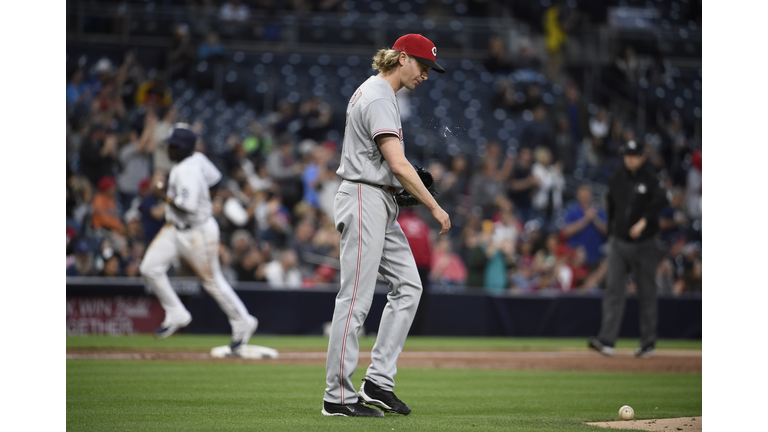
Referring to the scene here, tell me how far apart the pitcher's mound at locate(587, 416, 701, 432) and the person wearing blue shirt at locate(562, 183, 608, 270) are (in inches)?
440

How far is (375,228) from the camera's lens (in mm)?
5363

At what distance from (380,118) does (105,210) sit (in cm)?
1030

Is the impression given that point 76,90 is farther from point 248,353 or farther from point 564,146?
point 564,146

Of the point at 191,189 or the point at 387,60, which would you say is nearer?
the point at 387,60

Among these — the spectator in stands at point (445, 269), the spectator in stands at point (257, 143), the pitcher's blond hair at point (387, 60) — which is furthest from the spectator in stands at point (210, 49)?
the pitcher's blond hair at point (387, 60)

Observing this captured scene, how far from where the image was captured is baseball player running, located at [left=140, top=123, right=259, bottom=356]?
30.9ft

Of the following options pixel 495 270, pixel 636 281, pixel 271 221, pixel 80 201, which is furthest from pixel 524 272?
pixel 80 201

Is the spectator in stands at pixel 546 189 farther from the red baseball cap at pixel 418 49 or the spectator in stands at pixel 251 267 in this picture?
the red baseball cap at pixel 418 49

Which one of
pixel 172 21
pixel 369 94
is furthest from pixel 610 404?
pixel 172 21

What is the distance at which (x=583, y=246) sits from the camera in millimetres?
16781

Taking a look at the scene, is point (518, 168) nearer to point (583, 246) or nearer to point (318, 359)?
point (583, 246)

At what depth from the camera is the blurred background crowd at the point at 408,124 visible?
15445 mm

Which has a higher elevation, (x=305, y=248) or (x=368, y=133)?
(x=368, y=133)

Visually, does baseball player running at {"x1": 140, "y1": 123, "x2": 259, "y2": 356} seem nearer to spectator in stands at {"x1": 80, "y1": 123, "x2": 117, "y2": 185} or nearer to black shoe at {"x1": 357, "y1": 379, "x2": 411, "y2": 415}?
black shoe at {"x1": 357, "y1": 379, "x2": 411, "y2": 415}
